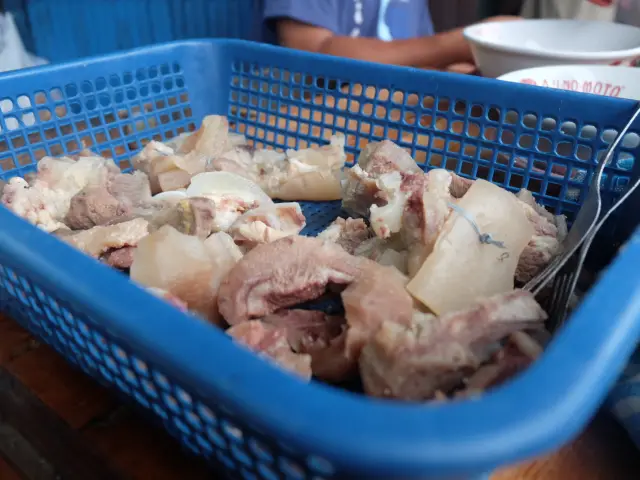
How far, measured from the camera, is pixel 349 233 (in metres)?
0.62

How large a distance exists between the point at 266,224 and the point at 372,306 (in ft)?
0.67

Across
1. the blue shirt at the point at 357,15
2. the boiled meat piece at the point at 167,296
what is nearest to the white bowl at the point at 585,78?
the boiled meat piece at the point at 167,296

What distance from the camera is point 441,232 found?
50 cm

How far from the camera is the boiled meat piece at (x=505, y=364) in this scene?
0.36 meters

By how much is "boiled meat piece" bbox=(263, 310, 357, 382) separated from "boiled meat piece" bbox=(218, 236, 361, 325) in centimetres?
2

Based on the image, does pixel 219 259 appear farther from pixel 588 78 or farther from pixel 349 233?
pixel 588 78

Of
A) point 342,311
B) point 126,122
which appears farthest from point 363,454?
point 126,122

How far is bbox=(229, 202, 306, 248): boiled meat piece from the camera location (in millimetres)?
582

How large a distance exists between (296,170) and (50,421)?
0.42 metres

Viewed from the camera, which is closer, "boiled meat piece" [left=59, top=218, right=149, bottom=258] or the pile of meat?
the pile of meat

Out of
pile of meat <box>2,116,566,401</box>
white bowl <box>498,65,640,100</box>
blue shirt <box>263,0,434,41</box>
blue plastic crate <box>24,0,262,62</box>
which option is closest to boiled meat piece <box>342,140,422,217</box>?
pile of meat <box>2,116,566,401</box>

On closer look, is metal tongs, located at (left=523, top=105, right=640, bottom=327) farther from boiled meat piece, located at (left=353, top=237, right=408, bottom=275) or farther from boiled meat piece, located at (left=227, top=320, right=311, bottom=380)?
boiled meat piece, located at (left=227, top=320, right=311, bottom=380)

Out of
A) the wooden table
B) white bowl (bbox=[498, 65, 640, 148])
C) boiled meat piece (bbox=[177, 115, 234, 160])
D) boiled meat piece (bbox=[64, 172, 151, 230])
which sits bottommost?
the wooden table

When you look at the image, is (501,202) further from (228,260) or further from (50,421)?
(50,421)
